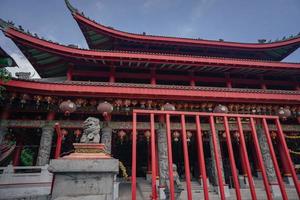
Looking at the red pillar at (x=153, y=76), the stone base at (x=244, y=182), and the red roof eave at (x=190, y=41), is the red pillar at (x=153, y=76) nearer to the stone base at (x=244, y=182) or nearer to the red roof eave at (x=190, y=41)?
the red roof eave at (x=190, y=41)

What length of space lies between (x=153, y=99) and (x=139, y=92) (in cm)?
76

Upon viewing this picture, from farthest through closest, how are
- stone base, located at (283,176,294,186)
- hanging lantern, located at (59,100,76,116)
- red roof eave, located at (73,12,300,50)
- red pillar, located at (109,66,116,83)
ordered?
red roof eave, located at (73,12,300,50) → red pillar, located at (109,66,116,83) → stone base, located at (283,176,294,186) → hanging lantern, located at (59,100,76,116)

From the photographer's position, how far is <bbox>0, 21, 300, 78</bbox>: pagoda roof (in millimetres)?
9969

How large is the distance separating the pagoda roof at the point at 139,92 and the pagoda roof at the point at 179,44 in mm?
6010

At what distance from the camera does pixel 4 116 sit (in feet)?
27.7

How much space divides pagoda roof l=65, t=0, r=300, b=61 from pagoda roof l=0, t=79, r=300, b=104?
6.01m

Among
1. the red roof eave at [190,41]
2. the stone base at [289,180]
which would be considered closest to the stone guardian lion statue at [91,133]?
the red roof eave at [190,41]

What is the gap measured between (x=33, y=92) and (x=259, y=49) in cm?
1517

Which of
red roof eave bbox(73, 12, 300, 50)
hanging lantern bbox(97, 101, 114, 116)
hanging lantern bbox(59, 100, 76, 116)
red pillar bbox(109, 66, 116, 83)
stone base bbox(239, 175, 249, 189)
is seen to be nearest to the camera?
hanging lantern bbox(59, 100, 76, 116)

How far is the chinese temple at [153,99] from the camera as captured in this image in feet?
26.9

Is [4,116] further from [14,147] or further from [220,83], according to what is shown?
[220,83]

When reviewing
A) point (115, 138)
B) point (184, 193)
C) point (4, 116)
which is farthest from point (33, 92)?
point (184, 193)

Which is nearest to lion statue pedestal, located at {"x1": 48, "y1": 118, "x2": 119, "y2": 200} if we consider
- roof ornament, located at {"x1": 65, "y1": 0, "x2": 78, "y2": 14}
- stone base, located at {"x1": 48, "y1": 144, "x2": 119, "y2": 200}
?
stone base, located at {"x1": 48, "y1": 144, "x2": 119, "y2": 200}

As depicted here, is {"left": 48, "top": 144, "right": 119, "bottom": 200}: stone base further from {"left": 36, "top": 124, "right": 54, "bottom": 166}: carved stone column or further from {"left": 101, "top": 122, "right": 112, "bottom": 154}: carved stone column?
{"left": 36, "top": 124, "right": 54, "bottom": 166}: carved stone column
